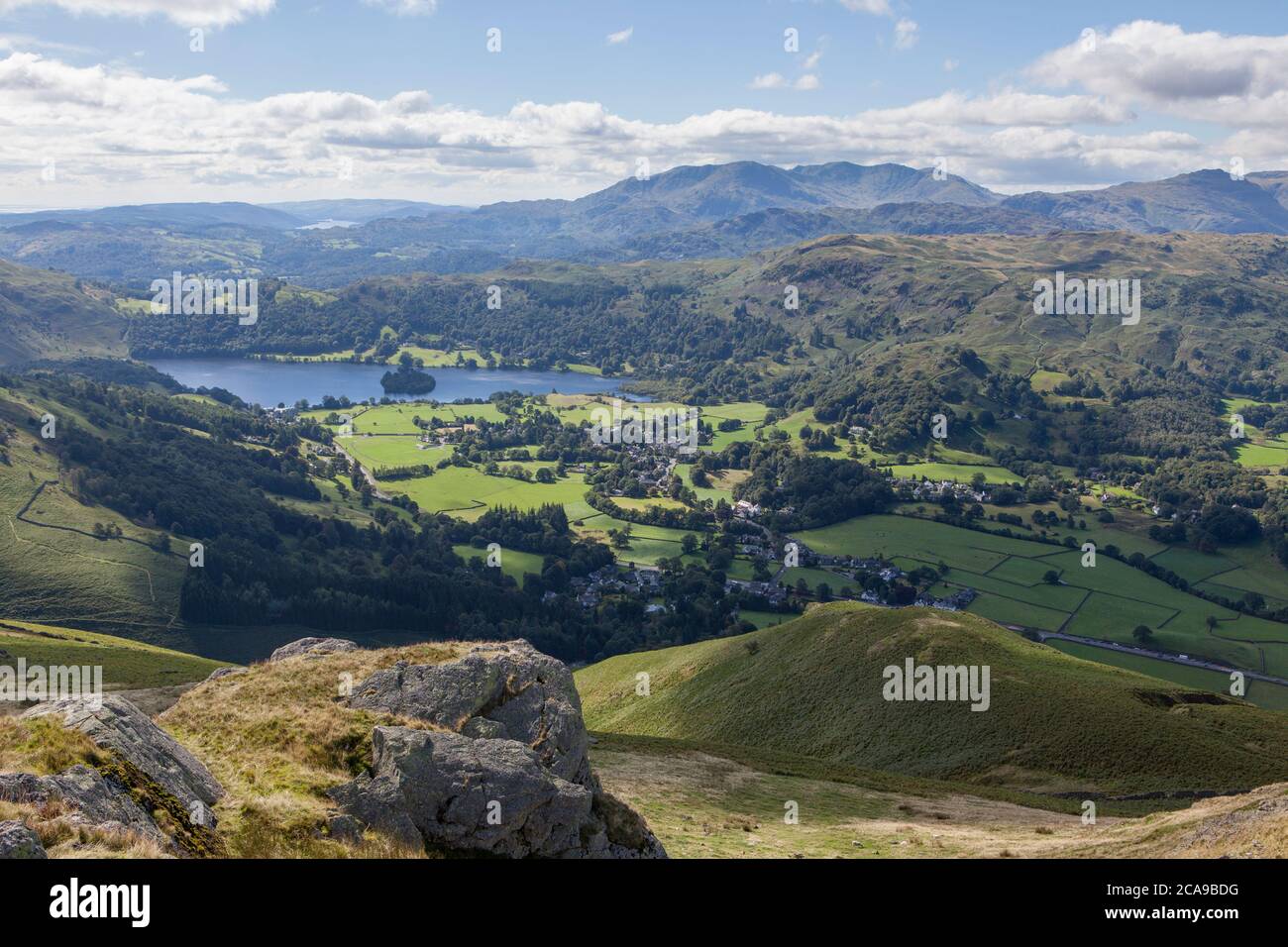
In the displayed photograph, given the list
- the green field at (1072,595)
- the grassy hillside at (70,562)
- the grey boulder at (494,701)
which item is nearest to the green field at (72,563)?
the grassy hillside at (70,562)

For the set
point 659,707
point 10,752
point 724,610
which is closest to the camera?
point 10,752

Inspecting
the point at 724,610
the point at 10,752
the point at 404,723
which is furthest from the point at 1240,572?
the point at 10,752

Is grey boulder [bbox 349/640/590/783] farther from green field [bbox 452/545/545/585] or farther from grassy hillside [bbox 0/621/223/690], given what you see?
green field [bbox 452/545/545/585]

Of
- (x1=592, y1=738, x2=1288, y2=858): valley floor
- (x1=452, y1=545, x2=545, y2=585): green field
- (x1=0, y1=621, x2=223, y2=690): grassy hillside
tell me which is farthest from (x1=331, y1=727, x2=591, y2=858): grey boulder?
(x1=452, y1=545, x2=545, y2=585): green field

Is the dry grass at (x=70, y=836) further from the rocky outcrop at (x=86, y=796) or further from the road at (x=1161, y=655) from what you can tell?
the road at (x=1161, y=655)

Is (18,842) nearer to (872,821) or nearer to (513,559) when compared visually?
(872,821)
